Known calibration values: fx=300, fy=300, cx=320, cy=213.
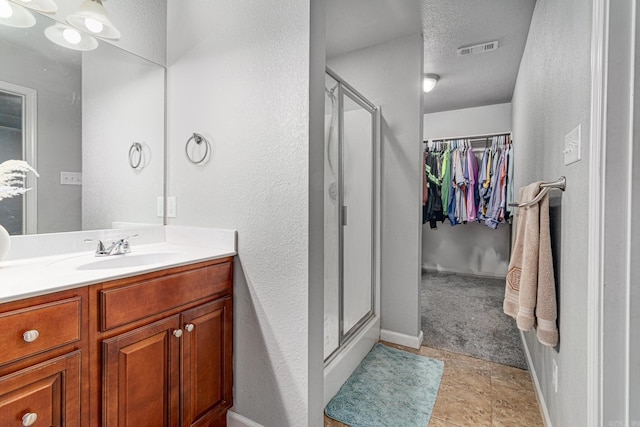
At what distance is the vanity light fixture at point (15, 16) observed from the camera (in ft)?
4.17

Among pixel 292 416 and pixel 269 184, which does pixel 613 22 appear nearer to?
pixel 269 184

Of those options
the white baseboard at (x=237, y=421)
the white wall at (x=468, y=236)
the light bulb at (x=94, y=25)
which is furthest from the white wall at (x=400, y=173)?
the white wall at (x=468, y=236)

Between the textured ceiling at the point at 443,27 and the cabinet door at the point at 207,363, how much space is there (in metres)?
2.20

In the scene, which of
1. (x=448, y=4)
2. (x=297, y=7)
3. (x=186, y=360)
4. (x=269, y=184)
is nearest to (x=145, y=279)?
(x=186, y=360)

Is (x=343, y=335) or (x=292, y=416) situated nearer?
(x=292, y=416)

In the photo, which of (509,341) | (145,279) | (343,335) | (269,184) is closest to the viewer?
(145,279)

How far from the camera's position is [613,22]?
2.55 feet

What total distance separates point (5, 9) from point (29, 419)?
159 centimetres

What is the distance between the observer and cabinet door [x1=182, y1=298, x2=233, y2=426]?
4.24 feet

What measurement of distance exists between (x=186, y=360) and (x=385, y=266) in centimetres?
173

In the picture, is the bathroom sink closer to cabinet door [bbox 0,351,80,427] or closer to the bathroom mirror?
the bathroom mirror

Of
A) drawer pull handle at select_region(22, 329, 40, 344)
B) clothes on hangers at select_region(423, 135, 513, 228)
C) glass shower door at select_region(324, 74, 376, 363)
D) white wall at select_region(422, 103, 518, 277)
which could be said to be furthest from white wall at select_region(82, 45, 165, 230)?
white wall at select_region(422, 103, 518, 277)

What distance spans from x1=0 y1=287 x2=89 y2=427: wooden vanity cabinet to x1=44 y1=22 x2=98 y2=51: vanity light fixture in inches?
50.1

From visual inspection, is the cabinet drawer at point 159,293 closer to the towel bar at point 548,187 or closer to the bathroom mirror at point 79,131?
the bathroom mirror at point 79,131
